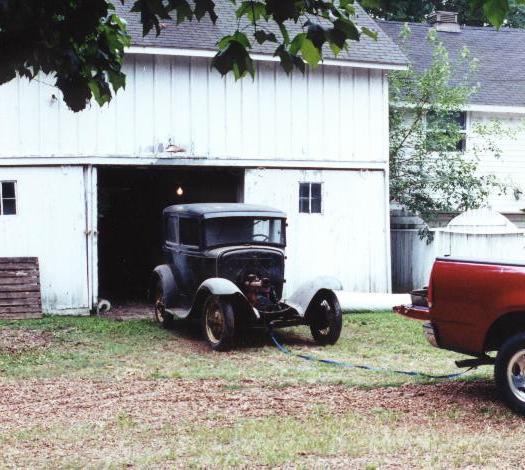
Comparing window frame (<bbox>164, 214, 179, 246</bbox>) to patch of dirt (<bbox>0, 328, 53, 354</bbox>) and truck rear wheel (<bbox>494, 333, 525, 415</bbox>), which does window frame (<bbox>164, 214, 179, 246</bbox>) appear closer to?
patch of dirt (<bbox>0, 328, 53, 354</bbox>)

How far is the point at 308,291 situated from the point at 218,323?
1356 millimetres

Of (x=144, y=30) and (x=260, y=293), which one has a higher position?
(x=144, y=30)

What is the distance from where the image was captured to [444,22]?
2594 cm

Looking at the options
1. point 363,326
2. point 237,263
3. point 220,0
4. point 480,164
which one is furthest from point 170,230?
point 480,164

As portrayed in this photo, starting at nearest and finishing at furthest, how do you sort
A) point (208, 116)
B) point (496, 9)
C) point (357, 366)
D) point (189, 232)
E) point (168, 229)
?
point (496, 9) → point (357, 366) → point (189, 232) → point (168, 229) → point (208, 116)

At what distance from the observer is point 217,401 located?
25.5 feet

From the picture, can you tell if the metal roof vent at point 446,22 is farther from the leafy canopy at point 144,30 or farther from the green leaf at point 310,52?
the green leaf at point 310,52

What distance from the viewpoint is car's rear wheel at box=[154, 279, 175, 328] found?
42.2 ft

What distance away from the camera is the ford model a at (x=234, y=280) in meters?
11.2

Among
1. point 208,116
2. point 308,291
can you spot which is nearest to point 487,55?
point 208,116

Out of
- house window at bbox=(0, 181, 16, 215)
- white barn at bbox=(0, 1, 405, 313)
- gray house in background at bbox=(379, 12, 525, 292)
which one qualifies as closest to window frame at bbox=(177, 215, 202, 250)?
white barn at bbox=(0, 1, 405, 313)

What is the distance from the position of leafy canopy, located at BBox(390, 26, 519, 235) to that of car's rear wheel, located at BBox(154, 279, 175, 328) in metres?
7.60

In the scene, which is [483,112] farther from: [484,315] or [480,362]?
[484,315]

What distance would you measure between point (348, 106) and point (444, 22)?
1115 cm
